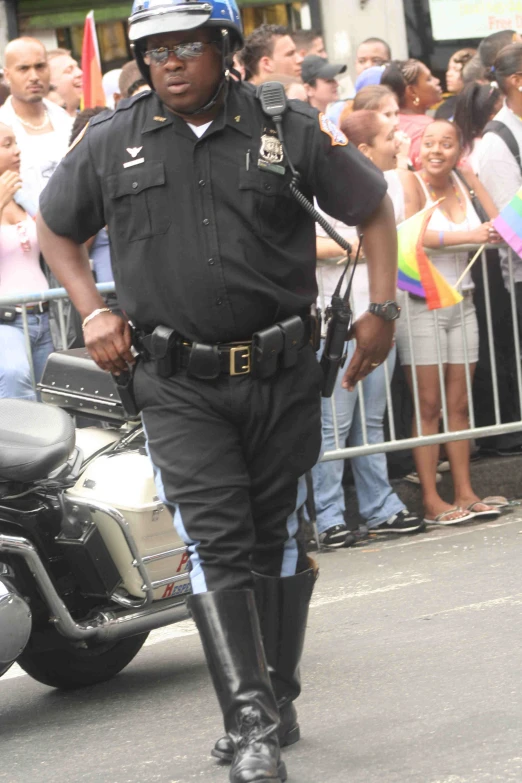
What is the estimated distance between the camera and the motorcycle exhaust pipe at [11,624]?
4133mm

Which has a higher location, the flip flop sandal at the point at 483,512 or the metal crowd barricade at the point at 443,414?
the metal crowd barricade at the point at 443,414

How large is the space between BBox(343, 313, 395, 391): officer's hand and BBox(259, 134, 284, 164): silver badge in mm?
Answer: 502

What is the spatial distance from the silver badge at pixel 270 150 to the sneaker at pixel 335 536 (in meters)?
3.76

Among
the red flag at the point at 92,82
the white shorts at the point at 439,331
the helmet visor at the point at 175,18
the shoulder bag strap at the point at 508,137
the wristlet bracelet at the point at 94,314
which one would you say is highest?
the helmet visor at the point at 175,18

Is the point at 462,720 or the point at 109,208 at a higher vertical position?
the point at 109,208

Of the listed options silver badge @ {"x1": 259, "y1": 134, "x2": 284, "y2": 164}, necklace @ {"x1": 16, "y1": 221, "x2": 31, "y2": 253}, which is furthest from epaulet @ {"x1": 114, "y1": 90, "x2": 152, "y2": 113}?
necklace @ {"x1": 16, "y1": 221, "x2": 31, "y2": 253}

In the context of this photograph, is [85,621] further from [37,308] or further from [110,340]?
[37,308]

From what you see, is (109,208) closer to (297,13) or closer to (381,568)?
(381,568)

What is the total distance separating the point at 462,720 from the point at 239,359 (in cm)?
120

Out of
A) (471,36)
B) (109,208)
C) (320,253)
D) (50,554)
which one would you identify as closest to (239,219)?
(109,208)

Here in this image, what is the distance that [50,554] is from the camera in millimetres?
4547

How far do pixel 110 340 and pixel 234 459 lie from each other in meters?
0.46

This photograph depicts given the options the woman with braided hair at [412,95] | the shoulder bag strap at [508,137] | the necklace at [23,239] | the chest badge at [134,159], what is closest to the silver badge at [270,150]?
the chest badge at [134,159]

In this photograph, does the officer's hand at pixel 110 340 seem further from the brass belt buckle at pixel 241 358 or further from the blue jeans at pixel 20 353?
the blue jeans at pixel 20 353
